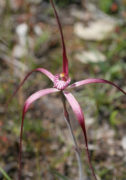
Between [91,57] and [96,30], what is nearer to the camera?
[91,57]

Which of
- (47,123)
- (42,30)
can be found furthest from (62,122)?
(42,30)

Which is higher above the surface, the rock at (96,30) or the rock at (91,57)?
the rock at (96,30)

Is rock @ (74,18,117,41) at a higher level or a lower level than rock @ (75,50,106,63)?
higher

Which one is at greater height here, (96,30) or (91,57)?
(96,30)

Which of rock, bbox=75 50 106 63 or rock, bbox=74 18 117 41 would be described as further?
rock, bbox=74 18 117 41
